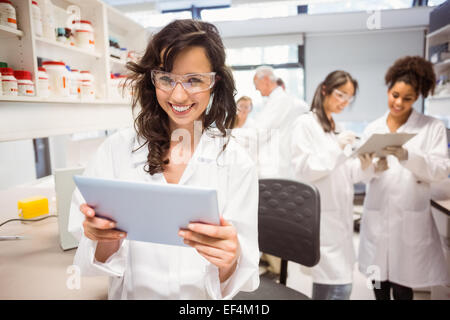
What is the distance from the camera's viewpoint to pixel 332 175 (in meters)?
1.68

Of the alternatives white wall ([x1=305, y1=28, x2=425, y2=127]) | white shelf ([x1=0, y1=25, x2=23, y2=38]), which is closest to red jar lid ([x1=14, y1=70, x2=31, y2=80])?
white shelf ([x1=0, y1=25, x2=23, y2=38])

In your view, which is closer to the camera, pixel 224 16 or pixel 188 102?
pixel 188 102

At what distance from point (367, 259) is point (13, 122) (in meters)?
1.87

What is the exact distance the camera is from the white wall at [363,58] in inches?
197

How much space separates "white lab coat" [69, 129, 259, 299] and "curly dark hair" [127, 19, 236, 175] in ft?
0.18

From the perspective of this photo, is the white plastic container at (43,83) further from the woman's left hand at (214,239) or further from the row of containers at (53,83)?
the woman's left hand at (214,239)

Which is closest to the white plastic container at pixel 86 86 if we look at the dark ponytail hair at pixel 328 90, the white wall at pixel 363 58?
the dark ponytail hair at pixel 328 90

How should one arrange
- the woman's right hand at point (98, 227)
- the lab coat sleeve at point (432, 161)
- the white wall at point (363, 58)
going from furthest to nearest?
the white wall at point (363, 58)
the lab coat sleeve at point (432, 161)
the woman's right hand at point (98, 227)

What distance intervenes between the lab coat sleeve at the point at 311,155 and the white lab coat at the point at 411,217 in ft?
1.07

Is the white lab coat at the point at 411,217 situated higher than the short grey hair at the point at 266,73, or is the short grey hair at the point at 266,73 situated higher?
the short grey hair at the point at 266,73

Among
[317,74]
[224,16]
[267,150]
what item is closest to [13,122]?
[267,150]

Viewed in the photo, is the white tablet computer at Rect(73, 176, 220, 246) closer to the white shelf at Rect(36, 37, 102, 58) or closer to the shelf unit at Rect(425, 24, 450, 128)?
the white shelf at Rect(36, 37, 102, 58)

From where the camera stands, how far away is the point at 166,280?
79 cm

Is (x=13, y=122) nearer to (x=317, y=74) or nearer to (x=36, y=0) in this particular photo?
(x=36, y=0)
